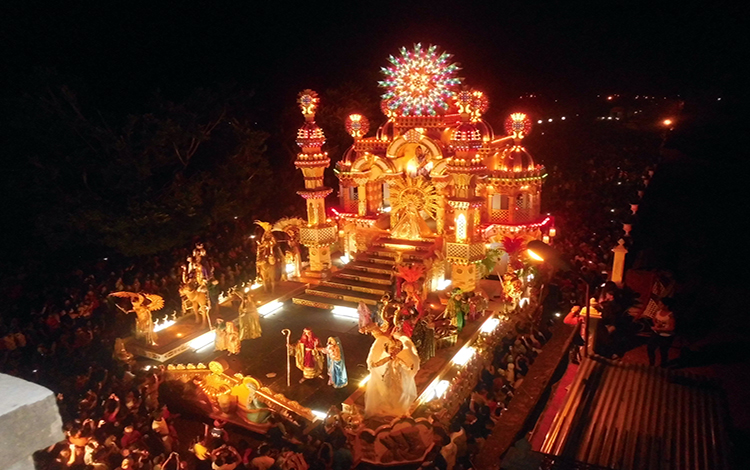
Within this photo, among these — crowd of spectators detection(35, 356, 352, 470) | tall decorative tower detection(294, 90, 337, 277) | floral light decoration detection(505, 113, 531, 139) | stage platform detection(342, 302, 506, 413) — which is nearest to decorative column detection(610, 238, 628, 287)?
stage platform detection(342, 302, 506, 413)

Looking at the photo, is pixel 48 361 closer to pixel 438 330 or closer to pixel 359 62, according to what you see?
pixel 438 330

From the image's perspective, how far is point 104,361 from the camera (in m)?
10.6

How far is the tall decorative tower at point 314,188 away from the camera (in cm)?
1503

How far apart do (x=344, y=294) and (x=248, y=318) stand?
3072mm

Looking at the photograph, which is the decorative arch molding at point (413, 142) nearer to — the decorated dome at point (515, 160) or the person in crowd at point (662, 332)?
the decorated dome at point (515, 160)

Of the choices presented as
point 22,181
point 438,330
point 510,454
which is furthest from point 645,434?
point 22,181

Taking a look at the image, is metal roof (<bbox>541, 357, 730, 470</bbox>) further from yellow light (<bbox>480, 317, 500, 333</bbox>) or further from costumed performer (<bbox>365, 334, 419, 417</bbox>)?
yellow light (<bbox>480, 317, 500, 333</bbox>)

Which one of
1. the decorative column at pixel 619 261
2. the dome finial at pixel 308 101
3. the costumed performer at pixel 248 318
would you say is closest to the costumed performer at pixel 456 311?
the decorative column at pixel 619 261

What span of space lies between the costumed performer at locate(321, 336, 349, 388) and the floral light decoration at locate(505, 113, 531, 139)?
893 centimetres

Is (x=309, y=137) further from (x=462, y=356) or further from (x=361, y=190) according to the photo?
(x=462, y=356)

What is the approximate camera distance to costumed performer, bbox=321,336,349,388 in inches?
379

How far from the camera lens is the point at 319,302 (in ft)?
46.4

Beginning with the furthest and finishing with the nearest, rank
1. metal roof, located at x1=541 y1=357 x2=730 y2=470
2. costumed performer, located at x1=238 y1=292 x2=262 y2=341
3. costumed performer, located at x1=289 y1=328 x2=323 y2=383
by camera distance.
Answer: costumed performer, located at x1=238 y1=292 x2=262 y2=341 → costumed performer, located at x1=289 y1=328 x2=323 y2=383 → metal roof, located at x1=541 y1=357 x2=730 y2=470

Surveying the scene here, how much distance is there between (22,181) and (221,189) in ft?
18.0
